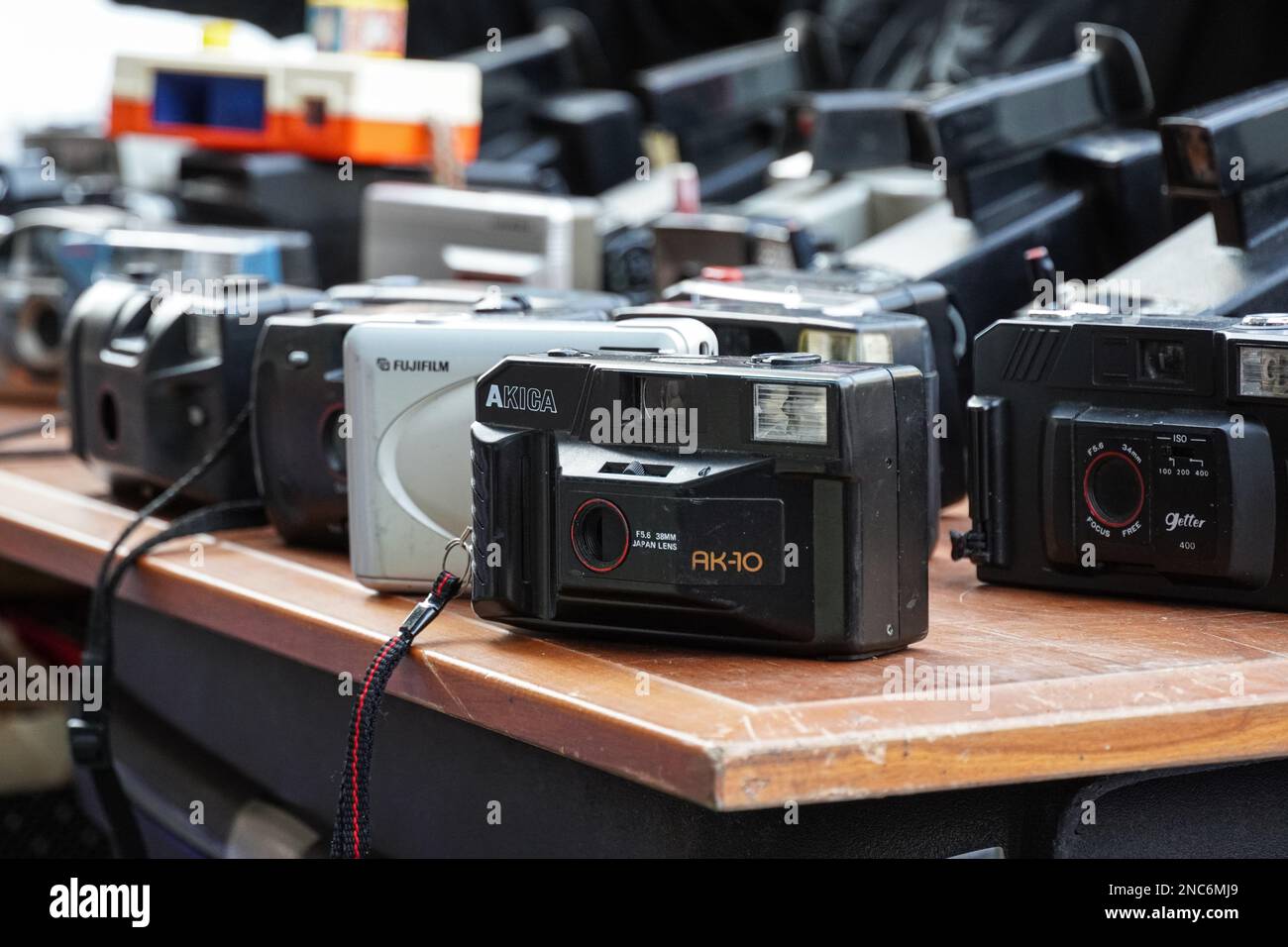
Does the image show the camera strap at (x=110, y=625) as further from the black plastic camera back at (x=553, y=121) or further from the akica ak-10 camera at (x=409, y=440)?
the black plastic camera back at (x=553, y=121)

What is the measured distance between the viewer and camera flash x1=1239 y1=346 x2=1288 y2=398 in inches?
45.2

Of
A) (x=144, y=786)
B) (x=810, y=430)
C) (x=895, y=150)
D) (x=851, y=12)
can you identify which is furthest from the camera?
(x=851, y=12)

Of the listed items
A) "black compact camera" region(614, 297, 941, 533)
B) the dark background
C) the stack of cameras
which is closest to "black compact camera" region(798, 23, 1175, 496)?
the stack of cameras

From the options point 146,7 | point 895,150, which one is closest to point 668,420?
point 895,150

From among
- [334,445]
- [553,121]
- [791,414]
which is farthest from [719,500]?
[553,121]

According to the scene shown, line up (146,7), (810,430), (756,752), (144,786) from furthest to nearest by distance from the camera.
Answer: (146,7) < (144,786) < (810,430) < (756,752)

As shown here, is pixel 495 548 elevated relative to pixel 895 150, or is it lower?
lower

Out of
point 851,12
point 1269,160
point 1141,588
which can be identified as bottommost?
point 1141,588

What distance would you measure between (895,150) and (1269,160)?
953 mm

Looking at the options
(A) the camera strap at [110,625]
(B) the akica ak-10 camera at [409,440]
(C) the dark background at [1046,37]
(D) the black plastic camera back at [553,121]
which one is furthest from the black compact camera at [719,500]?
(C) the dark background at [1046,37]

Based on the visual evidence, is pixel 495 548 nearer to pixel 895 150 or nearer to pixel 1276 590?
pixel 1276 590

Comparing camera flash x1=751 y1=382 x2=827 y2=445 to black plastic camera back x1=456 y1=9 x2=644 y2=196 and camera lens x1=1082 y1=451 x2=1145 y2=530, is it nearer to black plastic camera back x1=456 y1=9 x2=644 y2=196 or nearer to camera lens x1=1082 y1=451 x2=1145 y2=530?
camera lens x1=1082 y1=451 x2=1145 y2=530

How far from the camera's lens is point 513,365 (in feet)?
3.69

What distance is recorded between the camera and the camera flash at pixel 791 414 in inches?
40.1
